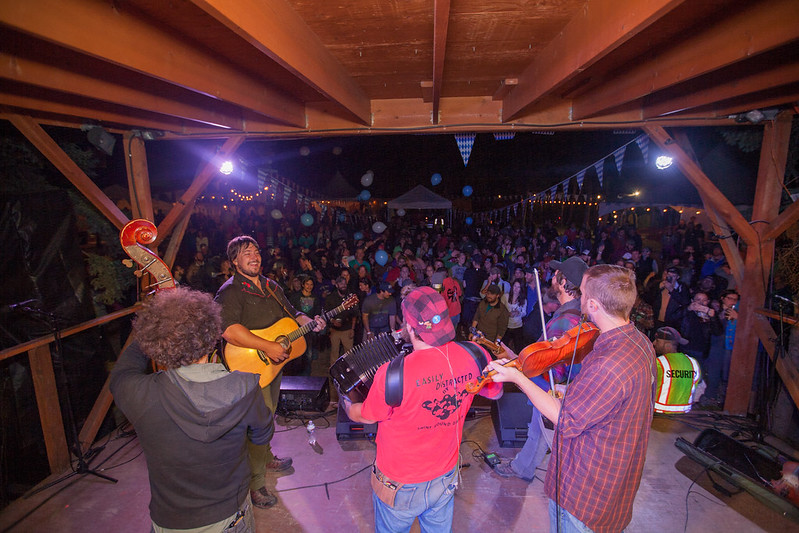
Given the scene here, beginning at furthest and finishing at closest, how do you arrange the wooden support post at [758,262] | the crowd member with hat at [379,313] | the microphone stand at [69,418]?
the crowd member with hat at [379,313] → the wooden support post at [758,262] → the microphone stand at [69,418]

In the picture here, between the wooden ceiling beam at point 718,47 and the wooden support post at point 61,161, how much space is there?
5575 mm

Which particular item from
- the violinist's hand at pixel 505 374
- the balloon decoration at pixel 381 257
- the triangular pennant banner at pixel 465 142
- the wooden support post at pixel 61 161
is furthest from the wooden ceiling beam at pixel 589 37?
the balloon decoration at pixel 381 257

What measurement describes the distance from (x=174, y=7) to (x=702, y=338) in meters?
6.89

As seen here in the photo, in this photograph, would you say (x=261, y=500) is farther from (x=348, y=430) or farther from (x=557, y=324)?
(x=557, y=324)

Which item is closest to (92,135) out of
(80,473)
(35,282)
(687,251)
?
(35,282)

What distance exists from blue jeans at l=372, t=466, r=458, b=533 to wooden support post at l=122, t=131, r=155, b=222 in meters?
4.35

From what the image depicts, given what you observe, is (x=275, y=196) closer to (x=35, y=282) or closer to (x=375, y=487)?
(x=35, y=282)

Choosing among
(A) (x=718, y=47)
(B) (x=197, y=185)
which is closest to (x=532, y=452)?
(A) (x=718, y=47)

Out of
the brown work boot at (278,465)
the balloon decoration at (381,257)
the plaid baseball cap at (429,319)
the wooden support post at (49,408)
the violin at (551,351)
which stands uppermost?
the plaid baseball cap at (429,319)

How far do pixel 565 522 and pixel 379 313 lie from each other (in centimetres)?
397

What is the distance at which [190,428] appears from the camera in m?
1.48

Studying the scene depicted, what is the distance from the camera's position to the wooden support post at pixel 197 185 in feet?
14.6

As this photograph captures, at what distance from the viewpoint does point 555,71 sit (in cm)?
256

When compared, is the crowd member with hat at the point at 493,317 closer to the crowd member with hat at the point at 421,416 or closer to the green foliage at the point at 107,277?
the crowd member with hat at the point at 421,416
